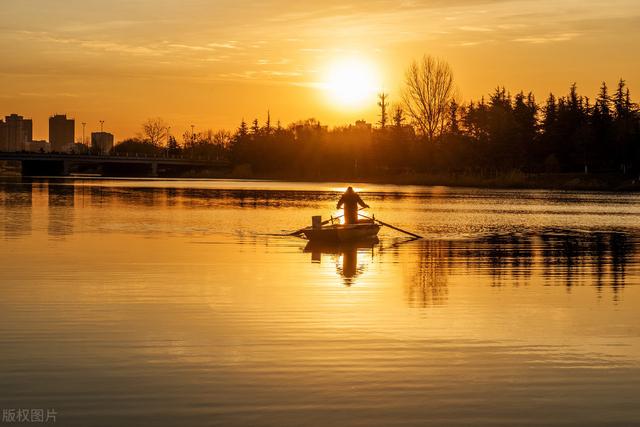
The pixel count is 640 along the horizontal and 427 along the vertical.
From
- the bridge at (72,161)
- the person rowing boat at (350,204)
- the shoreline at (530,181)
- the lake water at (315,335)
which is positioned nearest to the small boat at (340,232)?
the person rowing boat at (350,204)

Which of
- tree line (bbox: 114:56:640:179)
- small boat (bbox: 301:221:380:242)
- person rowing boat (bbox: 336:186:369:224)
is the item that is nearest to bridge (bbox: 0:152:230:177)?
tree line (bbox: 114:56:640:179)

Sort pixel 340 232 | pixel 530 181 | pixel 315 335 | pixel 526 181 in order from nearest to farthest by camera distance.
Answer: pixel 315 335 → pixel 340 232 → pixel 530 181 → pixel 526 181

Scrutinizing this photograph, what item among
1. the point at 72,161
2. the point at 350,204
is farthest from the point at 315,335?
the point at 72,161

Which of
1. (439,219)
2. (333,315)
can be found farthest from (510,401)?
(439,219)

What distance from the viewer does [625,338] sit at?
14.9 metres

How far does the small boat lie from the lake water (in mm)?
2037

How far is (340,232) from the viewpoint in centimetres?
3362

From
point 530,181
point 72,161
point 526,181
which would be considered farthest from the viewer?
point 72,161

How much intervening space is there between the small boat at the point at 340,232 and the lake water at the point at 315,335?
2.04 m

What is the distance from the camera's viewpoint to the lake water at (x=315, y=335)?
10586 millimetres

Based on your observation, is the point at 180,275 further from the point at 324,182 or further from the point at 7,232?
the point at 324,182

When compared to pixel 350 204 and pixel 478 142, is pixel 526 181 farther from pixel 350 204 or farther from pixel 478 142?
pixel 350 204

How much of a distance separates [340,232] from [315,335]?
19.0m

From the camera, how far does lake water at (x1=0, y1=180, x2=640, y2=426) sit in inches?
417
